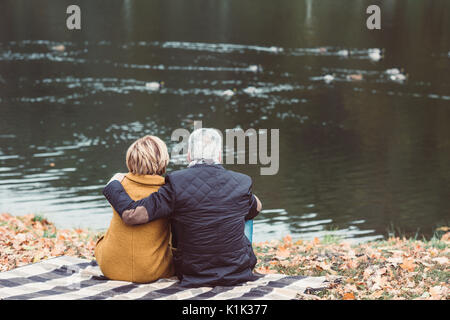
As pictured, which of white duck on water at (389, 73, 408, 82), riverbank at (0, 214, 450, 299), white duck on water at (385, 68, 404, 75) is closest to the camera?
riverbank at (0, 214, 450, 299)

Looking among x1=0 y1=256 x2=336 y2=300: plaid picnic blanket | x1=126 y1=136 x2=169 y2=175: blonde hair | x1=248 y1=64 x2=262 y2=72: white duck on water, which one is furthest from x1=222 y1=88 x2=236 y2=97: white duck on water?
x1=126 y1=136 x2=169 y2=175: blonde hair

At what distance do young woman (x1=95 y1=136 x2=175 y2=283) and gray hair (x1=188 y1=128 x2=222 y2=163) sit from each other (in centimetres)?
28

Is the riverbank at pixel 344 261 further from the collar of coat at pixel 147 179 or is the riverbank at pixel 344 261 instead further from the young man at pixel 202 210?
the collar of coat at pixel 147 179

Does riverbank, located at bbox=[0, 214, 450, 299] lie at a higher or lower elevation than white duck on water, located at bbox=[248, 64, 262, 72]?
lower

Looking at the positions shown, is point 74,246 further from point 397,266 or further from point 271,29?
point 271,29

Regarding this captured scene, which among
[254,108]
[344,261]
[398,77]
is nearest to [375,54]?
[398,77]

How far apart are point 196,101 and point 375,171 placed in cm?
1050

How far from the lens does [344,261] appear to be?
7.13 meters

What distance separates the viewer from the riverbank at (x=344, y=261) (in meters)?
5.82

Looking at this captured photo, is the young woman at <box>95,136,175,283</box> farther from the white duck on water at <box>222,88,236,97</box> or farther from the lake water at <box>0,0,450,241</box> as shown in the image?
the white duck on water at <box>222,88,236,97</box>

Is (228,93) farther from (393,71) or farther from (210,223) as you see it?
(210,223)

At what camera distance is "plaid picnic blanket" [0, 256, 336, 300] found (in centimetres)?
528

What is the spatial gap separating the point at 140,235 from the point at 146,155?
743mm

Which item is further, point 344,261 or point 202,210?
point 344,261
